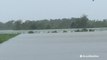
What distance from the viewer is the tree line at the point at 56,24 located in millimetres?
28344

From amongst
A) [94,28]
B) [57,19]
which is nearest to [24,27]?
[57,19]

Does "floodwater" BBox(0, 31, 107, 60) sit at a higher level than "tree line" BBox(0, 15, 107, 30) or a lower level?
lower

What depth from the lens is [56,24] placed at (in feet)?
96.2

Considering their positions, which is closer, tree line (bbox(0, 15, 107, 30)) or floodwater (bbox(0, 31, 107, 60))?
floodwater (bbox(0, 31, 107, 60))

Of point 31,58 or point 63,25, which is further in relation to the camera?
point 63,25

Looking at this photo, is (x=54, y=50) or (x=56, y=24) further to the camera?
(x=56, y=24)

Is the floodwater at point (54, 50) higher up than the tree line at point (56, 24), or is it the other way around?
the tree line at point (56, 24)

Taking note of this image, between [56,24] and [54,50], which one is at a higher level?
[56,24]

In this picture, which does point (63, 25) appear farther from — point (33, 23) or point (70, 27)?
point (33, 23)

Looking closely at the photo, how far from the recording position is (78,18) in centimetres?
2897

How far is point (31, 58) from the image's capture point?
9.82m

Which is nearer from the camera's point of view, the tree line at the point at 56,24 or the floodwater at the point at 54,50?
the floodwater at the point at 54,50

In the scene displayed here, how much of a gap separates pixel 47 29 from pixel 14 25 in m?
2.81

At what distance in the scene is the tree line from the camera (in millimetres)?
28344
